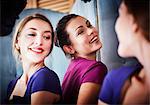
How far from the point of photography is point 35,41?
185 centimetres

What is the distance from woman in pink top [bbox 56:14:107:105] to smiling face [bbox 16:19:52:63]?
7 cm

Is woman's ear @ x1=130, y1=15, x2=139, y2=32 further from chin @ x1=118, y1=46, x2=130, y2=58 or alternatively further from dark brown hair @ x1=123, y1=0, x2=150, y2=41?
chin @ x1=118, y1=46, x2=130, y2=58

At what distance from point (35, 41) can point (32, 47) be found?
0.13ft

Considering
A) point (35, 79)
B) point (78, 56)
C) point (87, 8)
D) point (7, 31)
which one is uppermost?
point (87, 8)

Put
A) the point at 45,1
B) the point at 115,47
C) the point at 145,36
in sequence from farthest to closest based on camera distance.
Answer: the point at 45,1 → the point at 115,47 → the point at 145,36

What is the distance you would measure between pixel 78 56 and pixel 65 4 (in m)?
0.32

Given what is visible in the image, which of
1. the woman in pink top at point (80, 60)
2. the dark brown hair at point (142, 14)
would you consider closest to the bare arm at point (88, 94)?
the woman in pink top at point (80, 60)

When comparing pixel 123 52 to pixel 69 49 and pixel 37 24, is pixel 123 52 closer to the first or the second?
pixel 69 49

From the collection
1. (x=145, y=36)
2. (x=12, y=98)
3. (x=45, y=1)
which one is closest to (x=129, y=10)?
(x=145, y=36)

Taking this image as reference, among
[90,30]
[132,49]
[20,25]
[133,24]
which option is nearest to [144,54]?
[132,49]

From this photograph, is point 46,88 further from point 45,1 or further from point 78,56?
point 45,1

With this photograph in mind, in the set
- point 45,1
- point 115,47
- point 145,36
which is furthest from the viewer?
point 45,1

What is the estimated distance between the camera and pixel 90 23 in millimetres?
1831

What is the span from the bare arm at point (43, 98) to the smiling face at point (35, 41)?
197 millimetres
